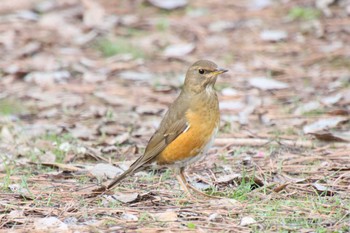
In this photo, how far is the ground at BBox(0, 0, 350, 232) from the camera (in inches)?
206

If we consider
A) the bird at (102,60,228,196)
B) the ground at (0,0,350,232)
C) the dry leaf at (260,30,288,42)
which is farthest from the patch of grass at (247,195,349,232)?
the dry leaf at (260,30,288,42)

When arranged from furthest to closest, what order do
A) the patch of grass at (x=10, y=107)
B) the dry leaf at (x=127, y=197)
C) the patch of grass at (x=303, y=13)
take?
the patch of grass at (x=303, y=13) → the patch of grass at (x=10, y=107) → the dry leaf at (x=127, y=197)

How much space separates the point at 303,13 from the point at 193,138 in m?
5.91

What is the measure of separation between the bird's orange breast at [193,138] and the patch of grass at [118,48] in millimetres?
4530

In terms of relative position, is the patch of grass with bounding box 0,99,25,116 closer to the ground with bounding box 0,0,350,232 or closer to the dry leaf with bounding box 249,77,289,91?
the ground with bounding box 0,0,350,232

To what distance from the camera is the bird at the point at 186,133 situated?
596cm

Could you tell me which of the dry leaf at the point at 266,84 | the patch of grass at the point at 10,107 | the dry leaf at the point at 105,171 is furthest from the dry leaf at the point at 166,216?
the dry leaf at the point at 266,84

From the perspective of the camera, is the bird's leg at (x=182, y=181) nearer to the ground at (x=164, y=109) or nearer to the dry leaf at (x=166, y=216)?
the ground at (x=164, y=109)

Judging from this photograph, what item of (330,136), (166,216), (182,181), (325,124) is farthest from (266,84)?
(166,216)

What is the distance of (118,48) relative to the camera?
10.7 meters

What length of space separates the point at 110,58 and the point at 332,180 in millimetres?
5065

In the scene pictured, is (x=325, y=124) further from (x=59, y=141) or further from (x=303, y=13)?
(x=303, y=13)

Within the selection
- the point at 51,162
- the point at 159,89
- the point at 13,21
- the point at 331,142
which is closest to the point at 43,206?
the point at 51,162

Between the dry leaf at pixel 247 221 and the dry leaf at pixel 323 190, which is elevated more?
the dry leaf at pixel 247 221
